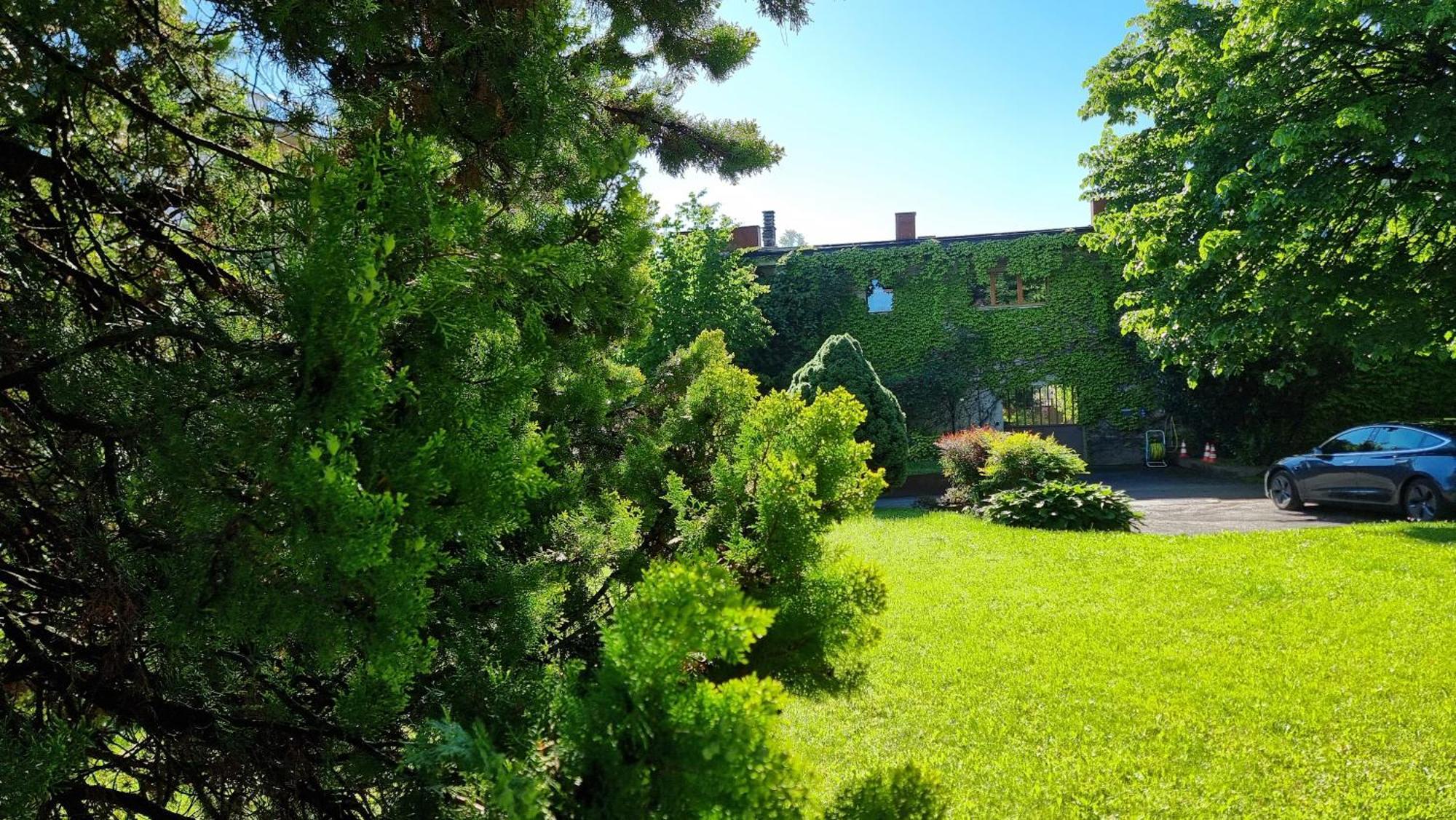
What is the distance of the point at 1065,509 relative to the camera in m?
12.0

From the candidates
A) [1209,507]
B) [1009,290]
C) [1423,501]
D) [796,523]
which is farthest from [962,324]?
[796,523]

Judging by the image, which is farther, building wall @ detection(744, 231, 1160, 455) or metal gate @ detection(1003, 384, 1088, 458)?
metal gate @ detection(1003, 384, 1088, 458)

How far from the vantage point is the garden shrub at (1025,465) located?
43.8 feet

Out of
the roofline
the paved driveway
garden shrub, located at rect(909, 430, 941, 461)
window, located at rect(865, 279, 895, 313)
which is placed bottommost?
the paved driveway

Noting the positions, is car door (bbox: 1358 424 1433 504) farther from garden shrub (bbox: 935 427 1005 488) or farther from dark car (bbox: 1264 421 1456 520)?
garden shrub (bbox: 935 427 1005 488)

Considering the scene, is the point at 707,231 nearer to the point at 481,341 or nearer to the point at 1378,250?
the point at 1378,250

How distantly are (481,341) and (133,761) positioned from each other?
4.38ft

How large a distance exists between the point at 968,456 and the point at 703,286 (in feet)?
33.7

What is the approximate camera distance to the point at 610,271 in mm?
1696

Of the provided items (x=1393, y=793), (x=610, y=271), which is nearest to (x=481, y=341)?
(x=610, y=271)

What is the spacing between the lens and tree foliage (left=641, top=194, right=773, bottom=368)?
22.0 meters

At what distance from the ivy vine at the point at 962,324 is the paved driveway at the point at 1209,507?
15.7ft

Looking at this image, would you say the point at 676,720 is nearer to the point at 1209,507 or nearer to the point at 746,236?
the point at 1209,507

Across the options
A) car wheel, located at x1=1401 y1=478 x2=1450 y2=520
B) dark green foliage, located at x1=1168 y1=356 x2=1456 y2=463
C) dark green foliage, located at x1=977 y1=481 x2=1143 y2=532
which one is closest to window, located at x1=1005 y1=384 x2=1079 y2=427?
dark green foliage, located at x1=1168 y1=356 x2=1456 y2=463
